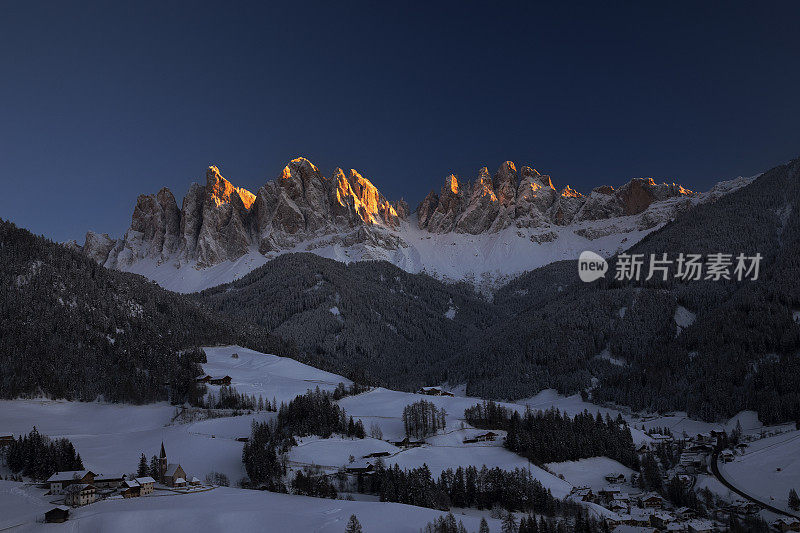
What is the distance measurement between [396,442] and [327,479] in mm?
19712

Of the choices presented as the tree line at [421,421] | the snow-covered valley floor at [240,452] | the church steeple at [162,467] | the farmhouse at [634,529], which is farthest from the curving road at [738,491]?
the church steeple at [162,467]

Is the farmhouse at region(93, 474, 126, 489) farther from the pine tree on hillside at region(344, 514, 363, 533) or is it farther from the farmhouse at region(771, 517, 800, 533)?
the farmhouse at region(771, 517, 800, 533)

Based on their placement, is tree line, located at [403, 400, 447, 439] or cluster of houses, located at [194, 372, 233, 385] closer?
tree line, located at [403, 400, 447, 439]

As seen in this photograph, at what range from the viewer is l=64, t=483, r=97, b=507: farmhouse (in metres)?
61.6

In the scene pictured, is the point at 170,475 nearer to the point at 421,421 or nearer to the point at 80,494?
the point at 80,494

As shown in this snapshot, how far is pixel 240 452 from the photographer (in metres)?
90.2

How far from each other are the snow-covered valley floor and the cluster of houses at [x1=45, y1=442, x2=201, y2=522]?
157 centimetres

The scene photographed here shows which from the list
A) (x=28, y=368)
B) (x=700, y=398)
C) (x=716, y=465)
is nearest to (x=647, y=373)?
(x=700, y=398)

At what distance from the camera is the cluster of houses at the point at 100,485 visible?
62500 millimetres

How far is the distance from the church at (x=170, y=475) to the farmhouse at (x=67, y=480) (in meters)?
8.08

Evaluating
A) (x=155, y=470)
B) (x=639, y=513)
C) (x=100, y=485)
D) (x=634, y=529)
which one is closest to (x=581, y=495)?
(x=639, y=513)

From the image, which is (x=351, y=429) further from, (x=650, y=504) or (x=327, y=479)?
(x=650, y=504)

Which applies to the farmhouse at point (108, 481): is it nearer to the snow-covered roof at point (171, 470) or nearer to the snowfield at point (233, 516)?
the snow-covered roof at point (171, 470)

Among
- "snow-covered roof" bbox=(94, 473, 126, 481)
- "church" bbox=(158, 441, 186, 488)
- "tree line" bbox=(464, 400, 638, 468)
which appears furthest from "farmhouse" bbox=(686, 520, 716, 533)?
"snow-covered roof" bbox=(94, 473, 126, 481)
